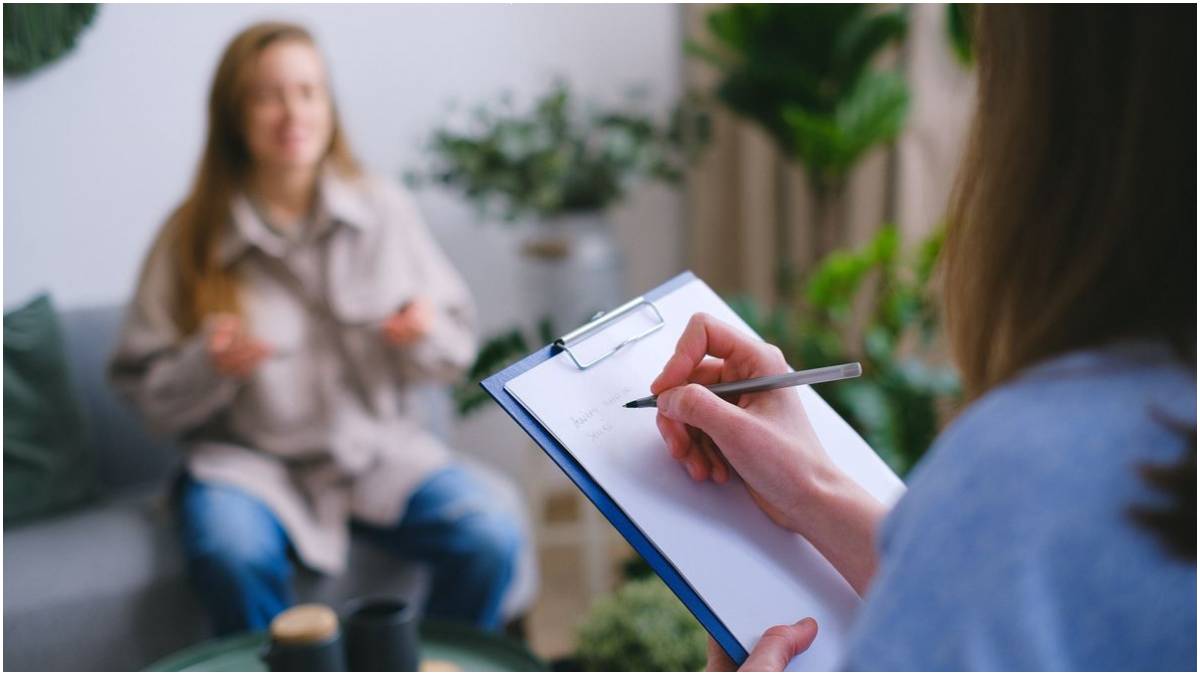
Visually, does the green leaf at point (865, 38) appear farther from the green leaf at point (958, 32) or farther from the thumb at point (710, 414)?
the thumb at point (710, 414)

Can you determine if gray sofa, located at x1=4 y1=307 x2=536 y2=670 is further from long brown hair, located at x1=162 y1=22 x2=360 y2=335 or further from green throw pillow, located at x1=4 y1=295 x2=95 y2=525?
long brown hair, located at x1=162 y1=22 x2=360 y2=335

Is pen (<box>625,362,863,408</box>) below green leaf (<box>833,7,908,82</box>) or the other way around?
below

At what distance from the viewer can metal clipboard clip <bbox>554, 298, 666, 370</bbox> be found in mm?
787

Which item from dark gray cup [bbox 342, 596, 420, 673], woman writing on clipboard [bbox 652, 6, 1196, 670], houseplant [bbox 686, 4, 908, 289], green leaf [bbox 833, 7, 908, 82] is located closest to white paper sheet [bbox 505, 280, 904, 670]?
woman writing on clipboard [bbox 652, 6, 1196, 670]

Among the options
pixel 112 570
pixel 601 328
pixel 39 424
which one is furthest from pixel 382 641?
pixel 39 424

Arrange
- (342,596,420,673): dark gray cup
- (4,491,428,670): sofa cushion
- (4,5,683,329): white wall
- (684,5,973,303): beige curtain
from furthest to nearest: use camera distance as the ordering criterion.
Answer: (684,5,973,303): beige curtain < (4,5,683,329): white wall < (4,491,428,670): sofa cushion < (342,596,420,673): dark gray cup

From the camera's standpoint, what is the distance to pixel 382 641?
43.8 inches

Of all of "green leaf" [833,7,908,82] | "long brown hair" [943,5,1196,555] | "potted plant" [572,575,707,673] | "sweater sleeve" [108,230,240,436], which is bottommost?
"potted plant" [572,575,707,673]

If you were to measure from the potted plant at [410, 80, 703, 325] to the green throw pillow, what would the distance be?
2.76 ft

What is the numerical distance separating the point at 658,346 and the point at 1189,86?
47cm

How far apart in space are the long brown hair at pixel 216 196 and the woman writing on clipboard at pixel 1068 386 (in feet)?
4.97

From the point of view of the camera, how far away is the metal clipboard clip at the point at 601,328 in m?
0.79

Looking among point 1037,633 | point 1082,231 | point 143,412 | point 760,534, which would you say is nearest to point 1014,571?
point 1037,633

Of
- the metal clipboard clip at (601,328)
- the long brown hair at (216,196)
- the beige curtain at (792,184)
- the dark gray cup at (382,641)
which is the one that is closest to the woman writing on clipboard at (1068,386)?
the metal clipboard clip at (601,328)
